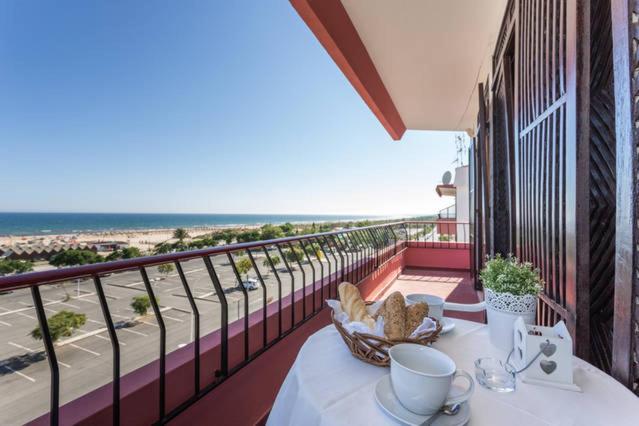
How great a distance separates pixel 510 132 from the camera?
2.51 m

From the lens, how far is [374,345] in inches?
30.7

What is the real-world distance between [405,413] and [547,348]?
42cm

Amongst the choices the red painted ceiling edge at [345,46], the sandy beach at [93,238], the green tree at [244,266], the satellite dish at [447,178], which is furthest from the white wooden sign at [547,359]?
the sandy beach at [93,238]

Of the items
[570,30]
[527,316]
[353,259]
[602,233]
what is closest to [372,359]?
[527,316]

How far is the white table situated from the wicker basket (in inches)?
0.9

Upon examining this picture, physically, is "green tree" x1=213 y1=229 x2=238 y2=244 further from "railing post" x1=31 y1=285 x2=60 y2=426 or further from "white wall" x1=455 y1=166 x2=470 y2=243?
"white wall" x1=455 y1=166 x2=470 y2=243

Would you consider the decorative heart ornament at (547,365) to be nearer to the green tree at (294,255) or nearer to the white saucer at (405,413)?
the white saucer at (405,413)

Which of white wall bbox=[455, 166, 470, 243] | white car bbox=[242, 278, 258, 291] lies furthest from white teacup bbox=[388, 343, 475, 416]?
white wall bbox=[455, 166, 470, 243]

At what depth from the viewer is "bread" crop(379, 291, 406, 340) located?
800 millimetres

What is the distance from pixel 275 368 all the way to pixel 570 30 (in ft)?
7.15

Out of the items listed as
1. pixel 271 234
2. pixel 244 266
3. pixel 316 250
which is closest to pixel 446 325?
pixel 316 250

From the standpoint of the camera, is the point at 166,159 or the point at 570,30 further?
the point at 166,159

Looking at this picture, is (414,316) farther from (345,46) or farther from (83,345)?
(83,345)

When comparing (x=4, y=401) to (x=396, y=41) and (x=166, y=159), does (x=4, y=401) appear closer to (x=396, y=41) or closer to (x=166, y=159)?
(x=396, y=41)
